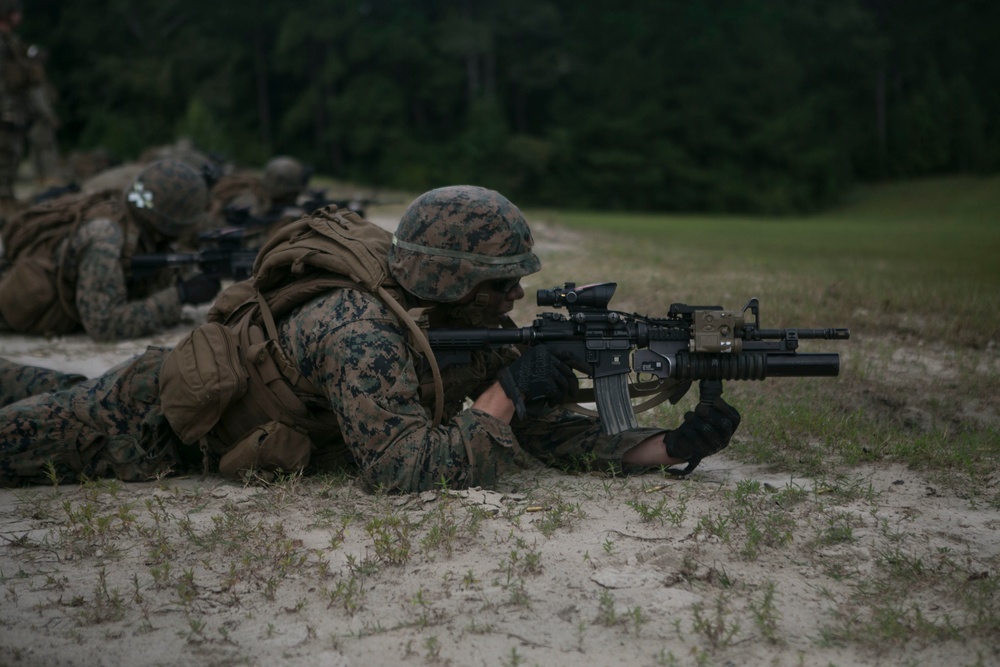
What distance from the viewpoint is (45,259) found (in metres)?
7.86

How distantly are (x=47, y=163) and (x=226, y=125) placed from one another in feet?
47.9

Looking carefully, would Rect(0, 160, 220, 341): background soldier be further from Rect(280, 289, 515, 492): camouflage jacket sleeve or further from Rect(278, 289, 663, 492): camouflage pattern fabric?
Rect(280, 289, 515, 492): camouflage jacket sleeve

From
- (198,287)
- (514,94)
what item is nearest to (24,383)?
(198,287)

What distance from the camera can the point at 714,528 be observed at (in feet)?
12.7

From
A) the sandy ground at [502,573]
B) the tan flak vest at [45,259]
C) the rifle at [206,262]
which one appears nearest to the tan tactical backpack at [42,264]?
the tan flak vest at [45,259]

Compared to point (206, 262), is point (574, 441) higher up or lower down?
lower down

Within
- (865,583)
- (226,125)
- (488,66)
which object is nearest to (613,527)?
(865,583)

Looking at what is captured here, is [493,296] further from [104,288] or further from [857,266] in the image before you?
[857,266]

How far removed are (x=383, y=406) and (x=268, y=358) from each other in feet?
2.01

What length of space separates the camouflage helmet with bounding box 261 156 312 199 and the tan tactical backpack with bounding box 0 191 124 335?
4.36 metres

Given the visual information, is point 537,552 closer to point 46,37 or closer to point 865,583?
point 865,583

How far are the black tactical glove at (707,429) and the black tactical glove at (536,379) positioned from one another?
0.52m

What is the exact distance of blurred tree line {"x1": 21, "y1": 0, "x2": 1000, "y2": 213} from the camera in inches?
1299

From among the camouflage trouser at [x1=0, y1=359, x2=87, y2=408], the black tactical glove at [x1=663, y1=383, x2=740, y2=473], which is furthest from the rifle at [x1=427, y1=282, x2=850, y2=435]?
the camouflage trouser at [x1=0, y1=359, x2=87, y2=408]
